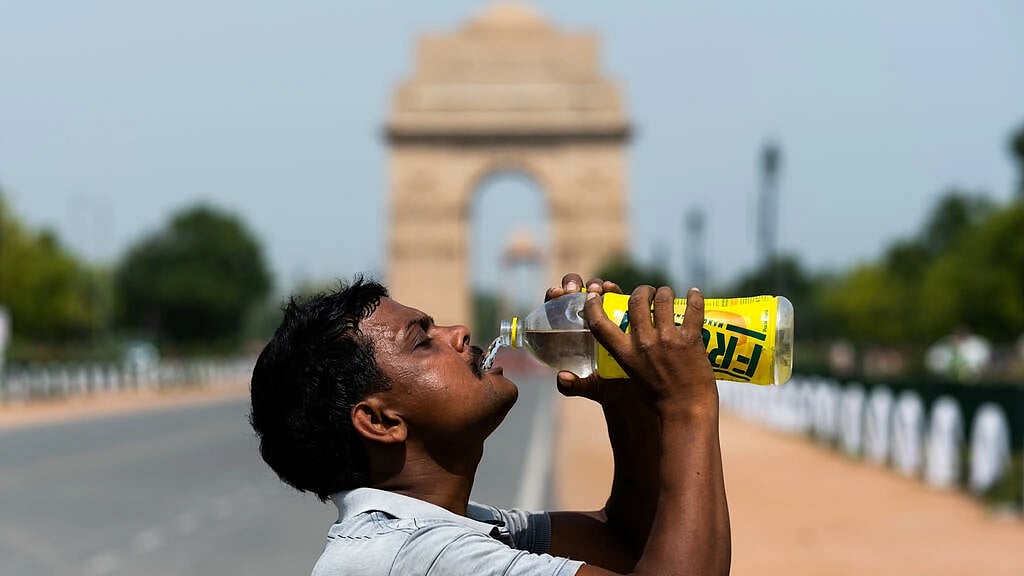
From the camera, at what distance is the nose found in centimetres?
252

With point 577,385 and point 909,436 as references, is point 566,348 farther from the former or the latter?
point 909,436

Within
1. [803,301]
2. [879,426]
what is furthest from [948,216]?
[879,426]

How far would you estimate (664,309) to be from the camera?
7.25 ft

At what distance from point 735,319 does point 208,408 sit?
123 feet

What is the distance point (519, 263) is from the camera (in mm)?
146875

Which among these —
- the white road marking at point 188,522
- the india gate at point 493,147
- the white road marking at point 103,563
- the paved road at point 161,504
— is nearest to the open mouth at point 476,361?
the paved road at point 161,504

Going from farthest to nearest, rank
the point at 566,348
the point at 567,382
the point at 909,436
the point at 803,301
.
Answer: the point at 803,301 → the point at 909,436 → the point at 566,348 → the point at 567,382

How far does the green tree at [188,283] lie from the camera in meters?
70.6

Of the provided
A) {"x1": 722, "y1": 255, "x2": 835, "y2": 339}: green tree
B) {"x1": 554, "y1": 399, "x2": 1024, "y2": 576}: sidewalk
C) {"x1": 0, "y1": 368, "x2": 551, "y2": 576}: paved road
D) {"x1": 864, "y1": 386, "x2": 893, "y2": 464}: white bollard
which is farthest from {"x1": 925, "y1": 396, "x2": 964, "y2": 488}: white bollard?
{"x1": 722, "y1": 255, "x2": 835, "y2": 339}: green tree

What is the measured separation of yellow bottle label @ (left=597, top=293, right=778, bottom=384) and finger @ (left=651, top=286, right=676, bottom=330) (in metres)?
0.30

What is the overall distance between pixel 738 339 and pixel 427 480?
52 centimetres

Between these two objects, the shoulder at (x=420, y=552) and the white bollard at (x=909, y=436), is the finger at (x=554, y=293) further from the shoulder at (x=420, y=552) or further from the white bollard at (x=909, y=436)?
the white bollard at (x=909, y=436)

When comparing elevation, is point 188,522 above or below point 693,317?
below

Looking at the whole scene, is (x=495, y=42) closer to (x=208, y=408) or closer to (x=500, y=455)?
(x=208, y=408)
